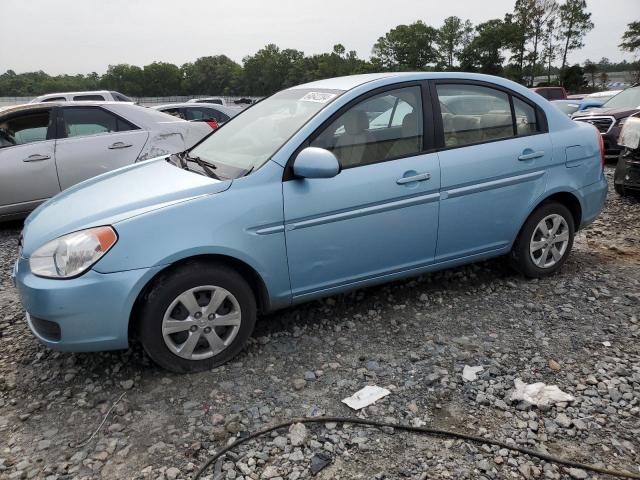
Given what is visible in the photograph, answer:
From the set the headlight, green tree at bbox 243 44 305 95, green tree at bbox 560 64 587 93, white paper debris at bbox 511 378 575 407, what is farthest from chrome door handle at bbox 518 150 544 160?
green tree at bbox 243 44 305 95

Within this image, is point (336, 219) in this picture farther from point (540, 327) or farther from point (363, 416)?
point (540, 327)

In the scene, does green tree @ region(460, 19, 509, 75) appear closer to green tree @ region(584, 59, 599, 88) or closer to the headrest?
green tree @ region(584, 59, 599, 88)

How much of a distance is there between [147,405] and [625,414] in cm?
249

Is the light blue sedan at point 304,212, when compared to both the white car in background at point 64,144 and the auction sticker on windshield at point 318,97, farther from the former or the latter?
the white car in background at point 64,144

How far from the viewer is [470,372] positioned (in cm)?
302

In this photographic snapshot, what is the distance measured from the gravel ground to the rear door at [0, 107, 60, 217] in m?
2.38

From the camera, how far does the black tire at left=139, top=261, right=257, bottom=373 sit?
286 centimetres

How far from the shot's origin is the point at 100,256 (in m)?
2.75

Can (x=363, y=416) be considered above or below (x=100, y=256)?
below

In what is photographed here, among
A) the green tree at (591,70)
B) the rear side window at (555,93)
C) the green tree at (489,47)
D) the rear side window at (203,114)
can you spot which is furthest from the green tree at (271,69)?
the rear side window at (203,114)

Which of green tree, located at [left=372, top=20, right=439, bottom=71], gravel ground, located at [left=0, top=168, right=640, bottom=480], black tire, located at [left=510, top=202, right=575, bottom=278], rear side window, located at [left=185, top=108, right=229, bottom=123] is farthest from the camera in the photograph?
green tree, located at [left=372, top=20, right=439, bottom=71]

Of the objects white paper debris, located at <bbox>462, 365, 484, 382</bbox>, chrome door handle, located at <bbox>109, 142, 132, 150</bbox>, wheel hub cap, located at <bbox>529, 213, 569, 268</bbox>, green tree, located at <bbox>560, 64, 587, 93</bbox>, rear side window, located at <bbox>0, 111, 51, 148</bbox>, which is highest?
green tree, located at <bbox>560, 64, 587, 93</bbox>

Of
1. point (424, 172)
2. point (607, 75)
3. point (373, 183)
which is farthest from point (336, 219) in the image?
point (607, 75)

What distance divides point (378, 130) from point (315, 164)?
70cm
